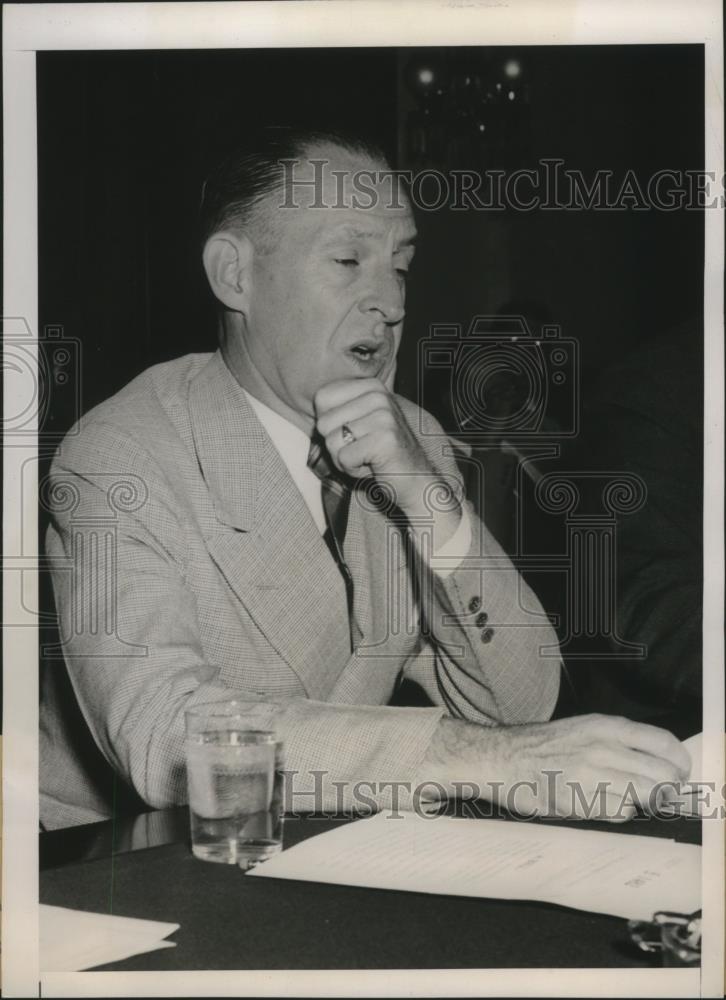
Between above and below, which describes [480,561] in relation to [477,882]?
above

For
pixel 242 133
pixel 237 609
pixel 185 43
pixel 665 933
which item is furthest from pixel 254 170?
pixel 665 933

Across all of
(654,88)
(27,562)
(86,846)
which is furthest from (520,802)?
(654,88)

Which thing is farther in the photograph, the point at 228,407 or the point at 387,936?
the point at 228,407

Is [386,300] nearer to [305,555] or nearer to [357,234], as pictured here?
[357,234]

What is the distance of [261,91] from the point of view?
123cm

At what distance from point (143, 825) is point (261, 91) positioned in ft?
2.51

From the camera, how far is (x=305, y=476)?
4.18 ft

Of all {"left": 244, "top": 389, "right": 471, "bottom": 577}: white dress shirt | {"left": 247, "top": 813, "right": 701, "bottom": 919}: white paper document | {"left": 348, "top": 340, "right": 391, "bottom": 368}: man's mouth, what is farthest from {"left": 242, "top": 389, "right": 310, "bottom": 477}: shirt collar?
{"left": 247, "top": 813, "right": 701, "bottom": 919}: white paper document

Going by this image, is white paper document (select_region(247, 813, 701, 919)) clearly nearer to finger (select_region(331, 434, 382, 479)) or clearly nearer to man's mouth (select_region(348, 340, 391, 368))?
finger (select_region(331, 434, 382, 479))

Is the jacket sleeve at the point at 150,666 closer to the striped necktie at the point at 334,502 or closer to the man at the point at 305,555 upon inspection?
the man at the point at 305,555

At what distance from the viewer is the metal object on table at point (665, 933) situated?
0.90m

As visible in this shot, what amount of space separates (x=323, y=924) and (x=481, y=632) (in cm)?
44

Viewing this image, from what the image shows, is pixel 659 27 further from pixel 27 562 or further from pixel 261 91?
pixel 27 562

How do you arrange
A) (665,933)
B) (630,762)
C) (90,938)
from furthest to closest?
(630,762)
(90,938)
(665,933)
